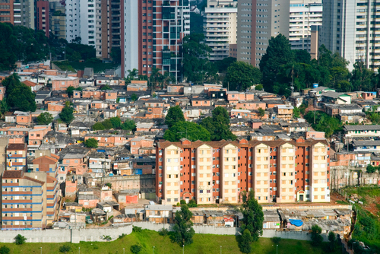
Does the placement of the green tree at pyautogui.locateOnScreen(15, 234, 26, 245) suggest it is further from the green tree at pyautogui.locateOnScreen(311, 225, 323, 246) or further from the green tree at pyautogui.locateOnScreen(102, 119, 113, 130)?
the green tree at pyautogui.locateOnScreen(102, 119, 113, 130)

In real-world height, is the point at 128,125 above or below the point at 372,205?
above

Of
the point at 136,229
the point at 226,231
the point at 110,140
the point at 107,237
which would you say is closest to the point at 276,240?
the point at 226,231

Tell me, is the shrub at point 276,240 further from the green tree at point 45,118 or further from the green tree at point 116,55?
the green tree at point 116,55

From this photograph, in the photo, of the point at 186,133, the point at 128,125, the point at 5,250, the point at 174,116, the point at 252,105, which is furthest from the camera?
the point at 252,105

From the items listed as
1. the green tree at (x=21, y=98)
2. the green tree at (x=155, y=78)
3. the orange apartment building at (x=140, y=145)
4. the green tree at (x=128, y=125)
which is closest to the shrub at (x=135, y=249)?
the orange apartment building at (x=140, y=145)

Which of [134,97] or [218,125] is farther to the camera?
[134,97]

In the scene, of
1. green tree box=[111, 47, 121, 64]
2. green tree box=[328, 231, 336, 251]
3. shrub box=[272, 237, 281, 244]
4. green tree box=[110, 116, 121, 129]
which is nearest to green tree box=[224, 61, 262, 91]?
green tree box=[110, 116, 121, 129]

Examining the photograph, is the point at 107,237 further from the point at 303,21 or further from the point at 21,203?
the point at 303,21
